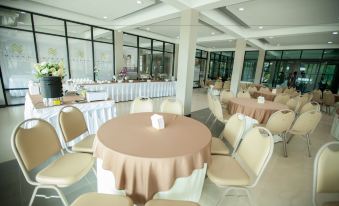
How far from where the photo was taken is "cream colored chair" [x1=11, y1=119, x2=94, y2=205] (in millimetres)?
1318

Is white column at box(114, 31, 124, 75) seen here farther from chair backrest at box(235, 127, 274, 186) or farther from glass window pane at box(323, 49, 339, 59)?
glass window pane at box(323, 49, 339, 59)

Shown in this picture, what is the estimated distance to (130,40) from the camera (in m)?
7.94

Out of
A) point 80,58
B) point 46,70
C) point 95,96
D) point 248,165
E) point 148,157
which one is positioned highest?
point 80,58

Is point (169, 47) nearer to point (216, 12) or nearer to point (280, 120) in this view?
point (216, 12)

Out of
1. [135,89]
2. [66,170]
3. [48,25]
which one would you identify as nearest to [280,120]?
[66,170]

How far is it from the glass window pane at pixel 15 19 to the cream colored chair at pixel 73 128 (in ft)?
16.0

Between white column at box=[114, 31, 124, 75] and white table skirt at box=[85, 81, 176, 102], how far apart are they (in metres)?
1.55

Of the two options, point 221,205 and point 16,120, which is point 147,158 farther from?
point 16,120

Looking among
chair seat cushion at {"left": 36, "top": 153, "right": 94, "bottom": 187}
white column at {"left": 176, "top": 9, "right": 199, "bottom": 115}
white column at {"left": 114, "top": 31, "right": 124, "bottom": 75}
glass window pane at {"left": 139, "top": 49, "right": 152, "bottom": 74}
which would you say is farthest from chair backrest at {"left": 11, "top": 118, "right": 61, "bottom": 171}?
glass window pane at {"left": 139, "top": 49, "right": 152, "bottom": 74}

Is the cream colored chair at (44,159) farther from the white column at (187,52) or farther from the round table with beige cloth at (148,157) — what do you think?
the white column at (187,52)

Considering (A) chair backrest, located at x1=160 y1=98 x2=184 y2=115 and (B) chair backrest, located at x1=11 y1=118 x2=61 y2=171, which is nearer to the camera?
(B) chair backrest, located at x1=11 y1=118 x2=61 y2=171

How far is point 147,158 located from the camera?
1.24 meters

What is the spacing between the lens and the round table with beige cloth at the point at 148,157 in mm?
1249

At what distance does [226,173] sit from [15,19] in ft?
22.9
